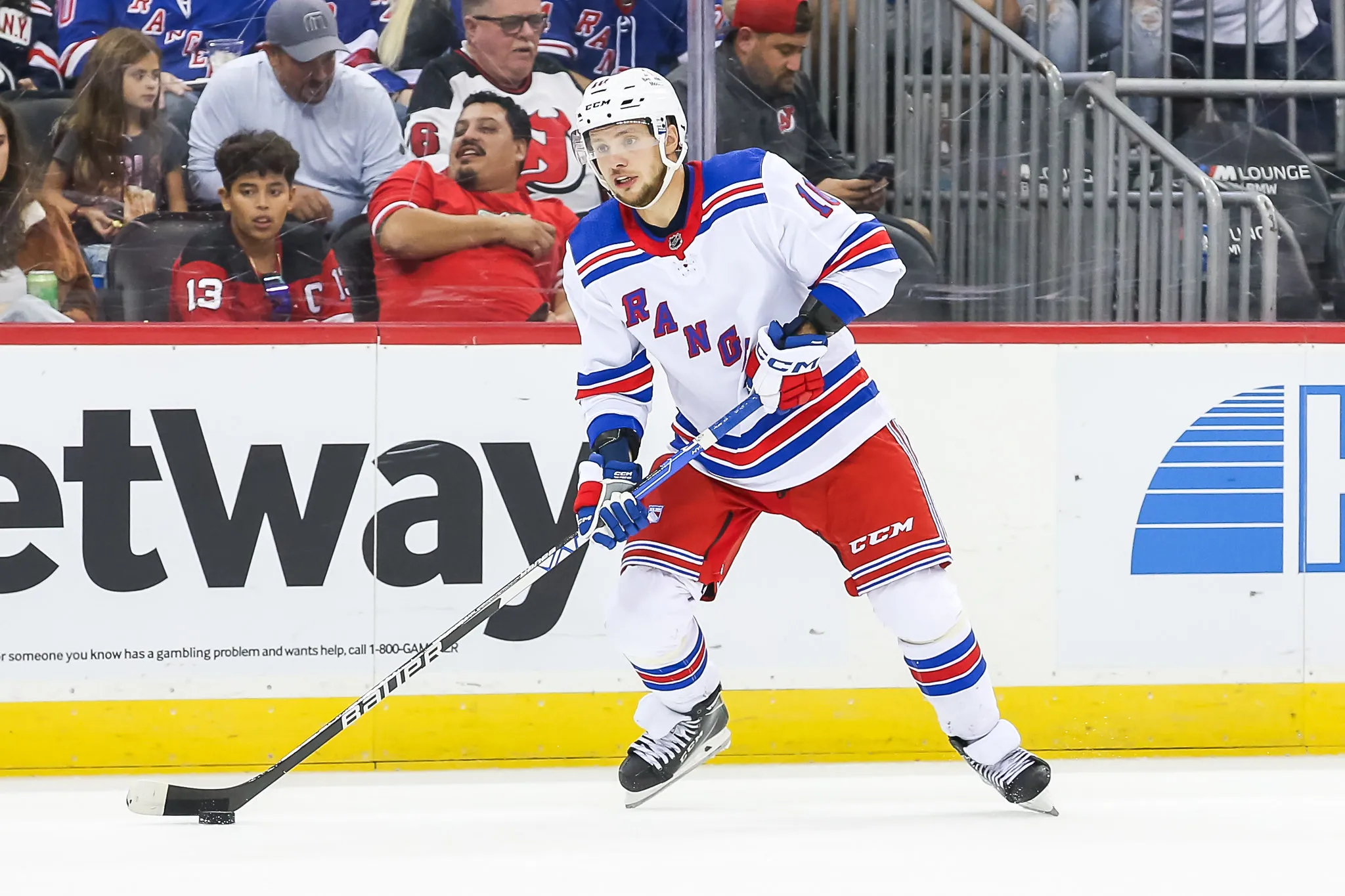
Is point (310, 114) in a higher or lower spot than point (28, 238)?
higher

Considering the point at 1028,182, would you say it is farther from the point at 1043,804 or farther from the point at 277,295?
the point at 277,295

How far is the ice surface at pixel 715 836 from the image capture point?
203 cm

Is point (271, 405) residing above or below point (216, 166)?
below

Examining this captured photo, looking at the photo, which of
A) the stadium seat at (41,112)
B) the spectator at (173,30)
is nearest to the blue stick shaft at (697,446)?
the spectator at (173,30)

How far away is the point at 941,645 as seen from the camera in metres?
2.44

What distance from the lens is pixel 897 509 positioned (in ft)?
8.07

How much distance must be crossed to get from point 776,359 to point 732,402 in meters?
0.18

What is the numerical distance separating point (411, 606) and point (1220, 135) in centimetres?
250

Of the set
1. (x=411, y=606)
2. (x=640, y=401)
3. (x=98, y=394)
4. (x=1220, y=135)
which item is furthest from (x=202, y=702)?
(x=1220, y=135)

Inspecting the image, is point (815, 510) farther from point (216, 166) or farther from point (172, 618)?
point (216, 166)

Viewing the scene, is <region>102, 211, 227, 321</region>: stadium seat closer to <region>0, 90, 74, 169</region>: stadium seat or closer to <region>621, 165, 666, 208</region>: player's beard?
<region>0, 90, 74, 169</region>: stadium seat

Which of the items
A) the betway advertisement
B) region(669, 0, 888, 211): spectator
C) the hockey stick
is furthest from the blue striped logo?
the hockey stick

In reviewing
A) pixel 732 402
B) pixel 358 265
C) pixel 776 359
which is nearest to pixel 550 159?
pixel 358 265

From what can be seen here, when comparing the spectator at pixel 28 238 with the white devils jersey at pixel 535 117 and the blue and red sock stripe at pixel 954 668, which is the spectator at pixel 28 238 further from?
the blue and red sock stripe at pixel 954 668
